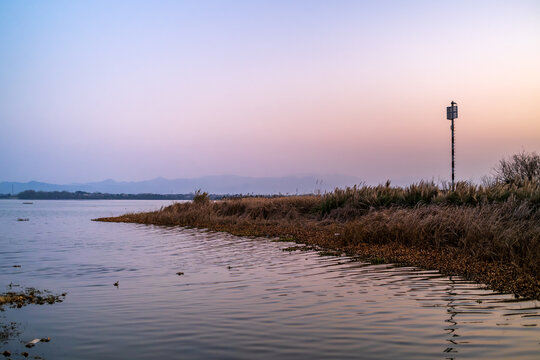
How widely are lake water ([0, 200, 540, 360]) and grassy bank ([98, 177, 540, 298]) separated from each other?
124 centimetres

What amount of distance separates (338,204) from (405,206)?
456cm

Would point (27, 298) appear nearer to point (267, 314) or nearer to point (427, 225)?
point (267, 314)

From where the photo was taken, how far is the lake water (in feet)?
18.1

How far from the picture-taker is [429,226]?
1523 cm

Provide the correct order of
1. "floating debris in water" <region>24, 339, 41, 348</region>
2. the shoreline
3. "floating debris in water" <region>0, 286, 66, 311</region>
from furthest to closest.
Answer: the shoreline < "floating debris in water" <region>0, 286, 66, 311</region> < "floating debris in water" <region>24, 339, 41, 348</region>

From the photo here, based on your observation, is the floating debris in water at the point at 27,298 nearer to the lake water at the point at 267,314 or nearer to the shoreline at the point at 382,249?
the lake water at the point at 267,314

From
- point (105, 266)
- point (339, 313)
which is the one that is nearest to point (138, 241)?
point (105, 266)

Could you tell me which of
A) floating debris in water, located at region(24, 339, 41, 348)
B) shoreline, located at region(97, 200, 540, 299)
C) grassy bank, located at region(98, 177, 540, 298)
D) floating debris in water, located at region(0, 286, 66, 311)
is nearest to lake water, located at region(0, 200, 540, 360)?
floating debris in water, located at region(24, 339, 41, 348)

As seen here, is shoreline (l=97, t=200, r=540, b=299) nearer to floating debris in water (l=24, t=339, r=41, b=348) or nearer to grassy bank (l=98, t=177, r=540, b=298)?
grassy bank (l=98, t=177, r=540, b=298)

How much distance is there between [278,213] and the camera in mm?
28312

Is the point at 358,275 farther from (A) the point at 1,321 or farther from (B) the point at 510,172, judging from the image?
(B) the point at 510,172

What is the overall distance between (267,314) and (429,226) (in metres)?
9.70

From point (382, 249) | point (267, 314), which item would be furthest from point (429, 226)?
point (267, 314)

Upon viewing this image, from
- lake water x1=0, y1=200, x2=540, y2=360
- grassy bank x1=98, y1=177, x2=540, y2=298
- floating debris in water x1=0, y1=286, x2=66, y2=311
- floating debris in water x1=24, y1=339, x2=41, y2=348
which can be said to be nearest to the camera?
lake water x1=0, y1=200, x2=540, y2=360
